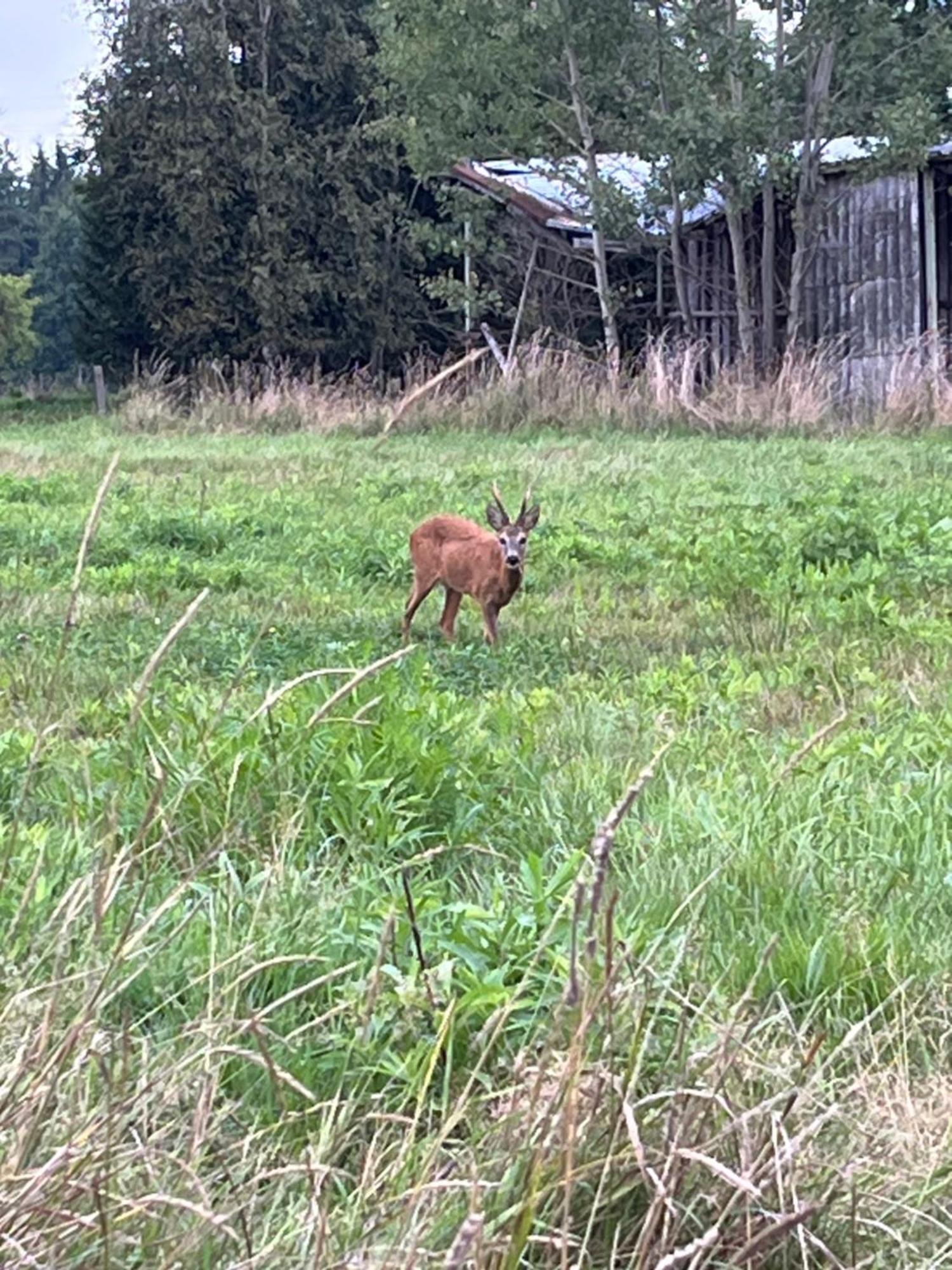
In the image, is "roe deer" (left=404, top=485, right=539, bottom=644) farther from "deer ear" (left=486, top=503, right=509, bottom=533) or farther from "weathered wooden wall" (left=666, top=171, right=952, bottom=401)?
"weathered wooden wall" (left=666, top=171, right=952, bottom=401)

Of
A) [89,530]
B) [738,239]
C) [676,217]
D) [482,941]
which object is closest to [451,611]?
[482,941]

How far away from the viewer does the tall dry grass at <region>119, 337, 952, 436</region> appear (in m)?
16.9

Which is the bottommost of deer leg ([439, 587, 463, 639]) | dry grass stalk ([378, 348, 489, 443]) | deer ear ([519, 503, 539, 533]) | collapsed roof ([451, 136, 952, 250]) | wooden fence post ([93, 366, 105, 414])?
deer leg ([439, 587, 463, 639])

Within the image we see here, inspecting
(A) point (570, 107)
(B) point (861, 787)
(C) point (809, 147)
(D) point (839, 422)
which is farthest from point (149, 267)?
(B) point (861, 787)

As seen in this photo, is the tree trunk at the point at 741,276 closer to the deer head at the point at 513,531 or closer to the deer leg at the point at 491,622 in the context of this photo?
the deer head at the point at 513,531

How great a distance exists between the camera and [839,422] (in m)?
16.8

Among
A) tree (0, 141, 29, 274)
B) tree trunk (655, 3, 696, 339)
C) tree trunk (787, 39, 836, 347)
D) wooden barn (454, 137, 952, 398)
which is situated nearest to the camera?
tree trunk (787, 39, 836, 347)

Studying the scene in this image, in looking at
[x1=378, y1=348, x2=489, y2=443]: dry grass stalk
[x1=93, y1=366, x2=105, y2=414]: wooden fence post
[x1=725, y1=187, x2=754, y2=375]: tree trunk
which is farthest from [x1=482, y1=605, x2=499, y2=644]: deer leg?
[x1=93, y1=366, x2=105, y2=414]: wooden fence post

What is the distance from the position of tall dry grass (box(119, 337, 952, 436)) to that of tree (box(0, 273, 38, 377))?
38.4 m

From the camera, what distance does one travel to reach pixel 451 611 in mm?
7039

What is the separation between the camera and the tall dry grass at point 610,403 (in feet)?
55.4

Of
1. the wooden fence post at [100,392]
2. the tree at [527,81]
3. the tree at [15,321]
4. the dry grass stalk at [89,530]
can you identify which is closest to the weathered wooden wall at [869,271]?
the tree at [527,81]

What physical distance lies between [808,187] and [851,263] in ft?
4.91

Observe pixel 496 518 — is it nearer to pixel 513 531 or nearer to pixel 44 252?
pixel 513 531
